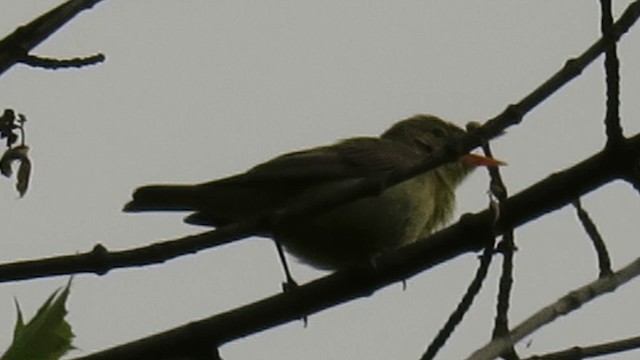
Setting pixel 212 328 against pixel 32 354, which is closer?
pixel 32 354

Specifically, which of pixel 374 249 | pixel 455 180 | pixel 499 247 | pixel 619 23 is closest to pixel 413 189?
pixel 374 249

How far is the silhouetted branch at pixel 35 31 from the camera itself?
2.63m

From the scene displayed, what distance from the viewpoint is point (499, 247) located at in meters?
3.22

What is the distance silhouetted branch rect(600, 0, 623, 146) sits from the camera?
2.70 m

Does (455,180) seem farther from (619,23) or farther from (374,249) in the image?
(619,23)

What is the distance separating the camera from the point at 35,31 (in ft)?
8.73

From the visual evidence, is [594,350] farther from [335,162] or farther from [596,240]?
[335,162]

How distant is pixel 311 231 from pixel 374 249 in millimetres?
357

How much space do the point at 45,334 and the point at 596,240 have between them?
1.48 meters

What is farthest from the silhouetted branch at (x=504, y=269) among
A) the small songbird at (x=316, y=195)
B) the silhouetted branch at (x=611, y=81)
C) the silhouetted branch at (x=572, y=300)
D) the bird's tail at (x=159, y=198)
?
the bird's tail at (x=159, y=198)

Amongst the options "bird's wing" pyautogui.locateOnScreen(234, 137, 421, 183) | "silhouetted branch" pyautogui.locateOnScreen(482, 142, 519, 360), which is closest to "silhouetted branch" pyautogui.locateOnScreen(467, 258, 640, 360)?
"silhouetted branch" pyautogui.locateOnScreen(482, 142, 519, 360)

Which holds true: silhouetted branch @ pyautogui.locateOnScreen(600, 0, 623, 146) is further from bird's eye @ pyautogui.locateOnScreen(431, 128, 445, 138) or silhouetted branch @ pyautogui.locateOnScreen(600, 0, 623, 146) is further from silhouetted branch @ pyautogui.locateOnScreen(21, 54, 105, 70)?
bird's eye @ pyautogui.locateOnScreen(431, 128, 445, 138)

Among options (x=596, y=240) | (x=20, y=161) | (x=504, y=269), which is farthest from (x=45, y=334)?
(x=596, y=240)

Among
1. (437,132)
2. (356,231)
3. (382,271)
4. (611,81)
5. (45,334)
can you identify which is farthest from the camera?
(437,132)
